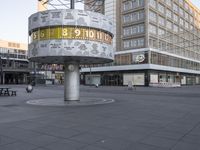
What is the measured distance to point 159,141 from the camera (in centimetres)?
652

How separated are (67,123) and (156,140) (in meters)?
4.03

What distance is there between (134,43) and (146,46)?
4562 mm

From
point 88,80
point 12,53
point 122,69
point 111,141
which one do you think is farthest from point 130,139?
point 12,53

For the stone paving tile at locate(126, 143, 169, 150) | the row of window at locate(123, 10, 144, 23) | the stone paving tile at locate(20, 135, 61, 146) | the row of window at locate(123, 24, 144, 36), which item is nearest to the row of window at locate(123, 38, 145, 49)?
the row of window at locate(123, 24, 144, 36)

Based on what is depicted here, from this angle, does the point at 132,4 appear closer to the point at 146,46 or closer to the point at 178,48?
the point at 146,46

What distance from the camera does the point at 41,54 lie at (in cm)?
1573

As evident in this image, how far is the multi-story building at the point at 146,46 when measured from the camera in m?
59.2

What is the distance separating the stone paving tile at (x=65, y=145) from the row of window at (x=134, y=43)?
55.6 metres

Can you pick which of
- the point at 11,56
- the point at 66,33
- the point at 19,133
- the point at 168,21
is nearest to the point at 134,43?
the point at 168,21

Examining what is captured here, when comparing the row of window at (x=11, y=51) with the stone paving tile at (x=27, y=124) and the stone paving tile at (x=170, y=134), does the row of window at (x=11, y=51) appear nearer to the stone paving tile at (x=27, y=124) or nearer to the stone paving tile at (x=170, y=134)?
the stone paving tile at (x=27, y=124)

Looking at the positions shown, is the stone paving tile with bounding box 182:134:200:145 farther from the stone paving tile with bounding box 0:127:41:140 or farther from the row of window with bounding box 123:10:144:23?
the row of window with bounding box 123:10:144:23

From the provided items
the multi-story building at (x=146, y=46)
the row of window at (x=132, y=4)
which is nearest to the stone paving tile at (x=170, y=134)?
the multi-story building at (x=146, y=46)

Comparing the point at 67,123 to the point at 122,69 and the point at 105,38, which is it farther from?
the point at 122,69

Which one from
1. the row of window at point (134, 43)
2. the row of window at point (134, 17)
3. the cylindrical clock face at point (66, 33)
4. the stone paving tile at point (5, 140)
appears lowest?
the stone paving tile at point (5, 140)
